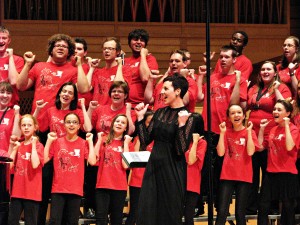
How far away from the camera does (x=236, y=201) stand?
5.36 metres

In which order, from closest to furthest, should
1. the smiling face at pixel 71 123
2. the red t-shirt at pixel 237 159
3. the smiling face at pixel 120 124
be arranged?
the smiling face at pixel 71 123, the smiling face at pixel 120 124, the red t-shirt at pixel 237 159

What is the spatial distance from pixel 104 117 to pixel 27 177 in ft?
2.42

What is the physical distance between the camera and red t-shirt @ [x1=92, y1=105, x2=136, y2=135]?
5.43m

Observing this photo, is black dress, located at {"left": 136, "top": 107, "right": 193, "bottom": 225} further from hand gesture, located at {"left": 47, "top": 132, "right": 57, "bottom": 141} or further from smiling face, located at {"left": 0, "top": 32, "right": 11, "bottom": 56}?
smiling face, located at {"left": 0, "top": 32, "right": 11, "bottom": 56}

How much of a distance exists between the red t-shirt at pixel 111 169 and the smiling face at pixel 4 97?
0.73m

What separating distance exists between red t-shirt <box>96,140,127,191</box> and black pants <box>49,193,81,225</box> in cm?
21

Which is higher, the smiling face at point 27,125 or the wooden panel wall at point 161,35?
the wooden panel wall at point 161,35

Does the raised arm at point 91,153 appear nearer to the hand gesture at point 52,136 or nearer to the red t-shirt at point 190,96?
the hand gesture at point 52,136

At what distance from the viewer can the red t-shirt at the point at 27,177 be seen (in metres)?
5.05

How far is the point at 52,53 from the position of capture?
5.45 metres

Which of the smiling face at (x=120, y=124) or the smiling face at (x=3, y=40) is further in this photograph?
the smiling face at (x=3, y=40)

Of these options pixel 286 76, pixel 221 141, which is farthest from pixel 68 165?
pixel 286 76

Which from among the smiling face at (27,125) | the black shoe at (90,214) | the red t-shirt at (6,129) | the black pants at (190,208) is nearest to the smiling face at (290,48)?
the black pants at (190,208)

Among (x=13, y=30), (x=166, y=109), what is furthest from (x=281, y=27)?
(x=166, y=109)
